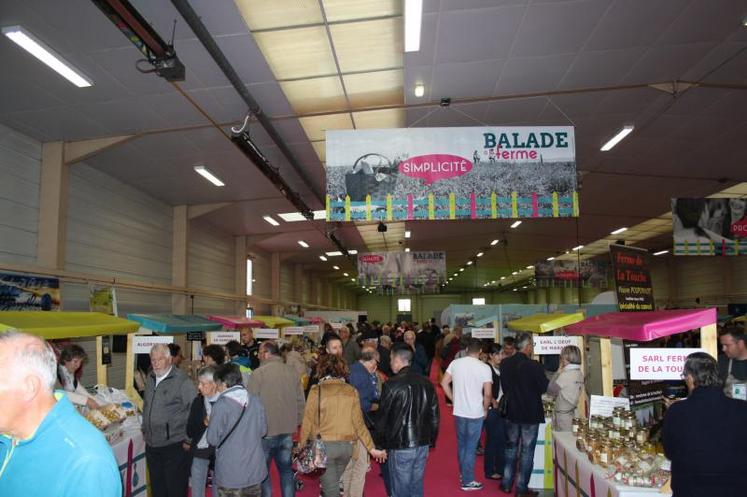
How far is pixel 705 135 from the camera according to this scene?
30.1 feet

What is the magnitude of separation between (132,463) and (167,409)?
75cm

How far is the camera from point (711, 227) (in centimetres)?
1038

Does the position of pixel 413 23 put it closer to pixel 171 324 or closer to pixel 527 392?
pixel 527 392

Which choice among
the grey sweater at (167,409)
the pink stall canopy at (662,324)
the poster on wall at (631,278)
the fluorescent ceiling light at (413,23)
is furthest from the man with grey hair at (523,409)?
the fluorescent ceiling light at (413,23)

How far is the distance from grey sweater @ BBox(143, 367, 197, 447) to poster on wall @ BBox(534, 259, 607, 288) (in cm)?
1853

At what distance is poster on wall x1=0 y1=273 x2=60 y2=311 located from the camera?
23.2 feet

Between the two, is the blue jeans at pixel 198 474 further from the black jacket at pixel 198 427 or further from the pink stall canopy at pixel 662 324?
the pink stall canopy at pixel 662 324

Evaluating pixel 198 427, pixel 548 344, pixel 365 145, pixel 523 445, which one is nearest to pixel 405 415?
pixel 198 427

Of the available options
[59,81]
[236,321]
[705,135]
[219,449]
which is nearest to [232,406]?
[219,449]

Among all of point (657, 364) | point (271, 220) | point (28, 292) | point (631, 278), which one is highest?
point (271, 220)

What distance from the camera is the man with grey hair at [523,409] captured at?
16.9ft

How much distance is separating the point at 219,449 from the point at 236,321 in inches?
278

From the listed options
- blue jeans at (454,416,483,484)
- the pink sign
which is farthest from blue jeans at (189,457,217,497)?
the pink sign

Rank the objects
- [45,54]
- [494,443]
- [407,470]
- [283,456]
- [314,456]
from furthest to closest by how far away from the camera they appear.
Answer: [494,443] → [45,54] → [283,456] → [407,470] → [314,456]
